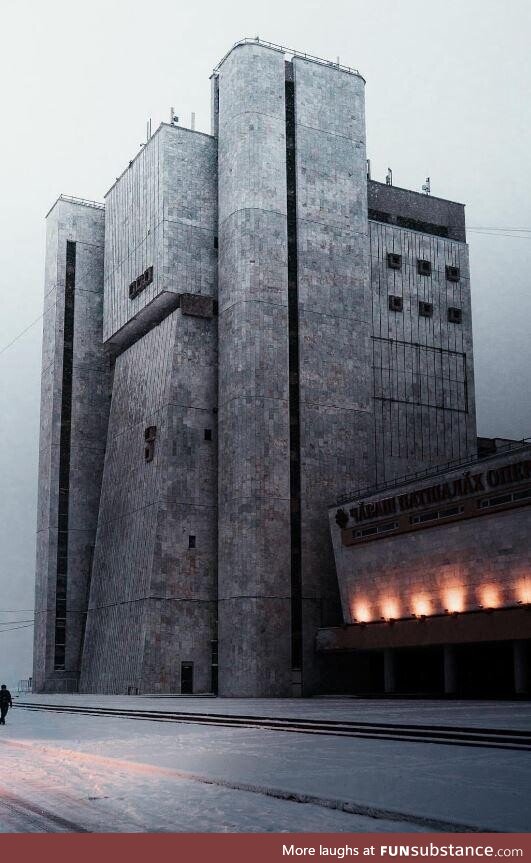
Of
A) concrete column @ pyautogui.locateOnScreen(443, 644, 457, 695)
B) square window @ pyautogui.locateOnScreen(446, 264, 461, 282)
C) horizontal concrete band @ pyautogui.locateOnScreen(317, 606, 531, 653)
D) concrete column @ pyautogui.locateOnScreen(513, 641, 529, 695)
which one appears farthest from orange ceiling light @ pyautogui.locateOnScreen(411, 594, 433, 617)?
square window @ pyautogui.locateOnScreen(446, 264, 461, 282)

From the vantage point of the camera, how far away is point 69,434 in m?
80.1

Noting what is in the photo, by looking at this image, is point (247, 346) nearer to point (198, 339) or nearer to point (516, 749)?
point (198, 339)

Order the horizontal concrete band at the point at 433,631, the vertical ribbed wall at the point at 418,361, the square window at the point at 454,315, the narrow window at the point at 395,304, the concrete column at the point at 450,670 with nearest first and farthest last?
the horizontal concrete band at the point at 433,631 < the concrete column at the point at 450,670 < the vertical ribbed wall at the point at 418,361 < the narrow window at the point at 395,304 < the square window at the point at 454,315

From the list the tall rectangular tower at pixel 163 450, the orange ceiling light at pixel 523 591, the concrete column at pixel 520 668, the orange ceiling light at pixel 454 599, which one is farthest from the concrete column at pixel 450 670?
the tall rectangular tower at pixel 163 450

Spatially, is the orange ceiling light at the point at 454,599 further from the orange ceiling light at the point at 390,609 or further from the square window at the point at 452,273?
the square window at the point at 452,273

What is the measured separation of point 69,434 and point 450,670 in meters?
39.9

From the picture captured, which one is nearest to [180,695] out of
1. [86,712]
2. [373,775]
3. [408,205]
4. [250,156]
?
[86,712]

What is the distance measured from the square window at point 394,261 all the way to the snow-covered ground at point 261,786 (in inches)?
2123

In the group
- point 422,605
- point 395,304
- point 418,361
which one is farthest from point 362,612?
point 395,304

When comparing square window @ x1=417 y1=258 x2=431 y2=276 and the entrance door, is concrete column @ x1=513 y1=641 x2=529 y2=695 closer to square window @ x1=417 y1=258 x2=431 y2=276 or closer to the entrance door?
the entrance door

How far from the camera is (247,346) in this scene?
6512 centimetres

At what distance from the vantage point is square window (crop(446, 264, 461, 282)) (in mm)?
76169

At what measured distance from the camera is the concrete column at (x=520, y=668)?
46938 millimetres

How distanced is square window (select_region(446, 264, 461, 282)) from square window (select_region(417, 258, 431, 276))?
1827 millimetres
